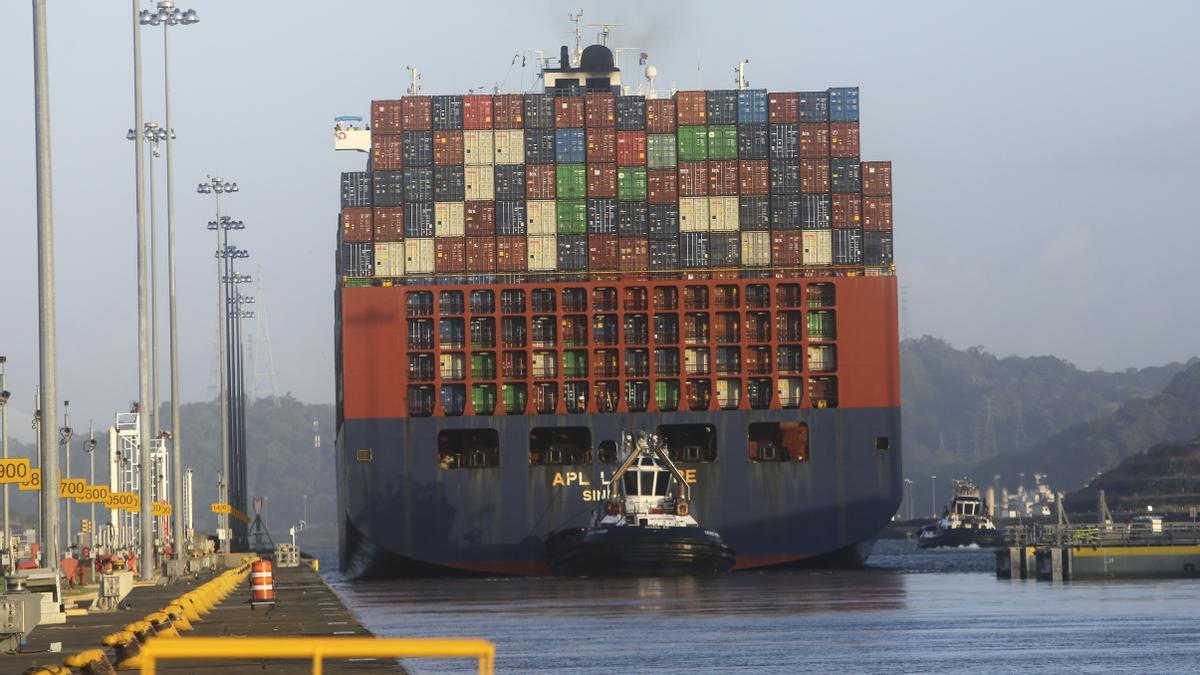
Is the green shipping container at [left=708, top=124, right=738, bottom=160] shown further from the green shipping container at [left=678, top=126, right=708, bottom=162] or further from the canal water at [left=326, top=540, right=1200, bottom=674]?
the canal water at [left=326, top=540, right=1200, bottom=674]

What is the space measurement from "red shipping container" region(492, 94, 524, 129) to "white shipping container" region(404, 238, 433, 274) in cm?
558

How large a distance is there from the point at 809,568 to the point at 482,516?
1298 cm

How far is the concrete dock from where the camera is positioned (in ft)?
71.2

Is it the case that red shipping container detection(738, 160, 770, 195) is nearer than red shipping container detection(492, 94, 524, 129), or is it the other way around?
red shipping container detection(738, 160, 770, 195)

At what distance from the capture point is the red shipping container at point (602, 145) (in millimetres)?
78688

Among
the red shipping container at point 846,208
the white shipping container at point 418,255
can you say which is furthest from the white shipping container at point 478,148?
the red shipping container at point 846,208

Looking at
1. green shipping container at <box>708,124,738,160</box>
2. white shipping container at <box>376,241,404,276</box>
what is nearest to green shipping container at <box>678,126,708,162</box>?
green shipping container at <box>708,124,738,160</box>

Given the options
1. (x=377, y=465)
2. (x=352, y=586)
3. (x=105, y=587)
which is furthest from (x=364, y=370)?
(x=105, y=587)

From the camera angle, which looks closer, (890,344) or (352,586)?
(352,586)

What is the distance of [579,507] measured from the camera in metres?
75.4

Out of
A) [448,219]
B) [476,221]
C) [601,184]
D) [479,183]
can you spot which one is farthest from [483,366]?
[601,184]

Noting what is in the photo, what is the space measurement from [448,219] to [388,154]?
3655 millimetres

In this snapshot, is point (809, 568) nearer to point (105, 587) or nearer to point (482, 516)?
point (482, 516)

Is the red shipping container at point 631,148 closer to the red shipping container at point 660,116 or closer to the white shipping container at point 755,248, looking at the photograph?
the red shipping container at point 660,116
